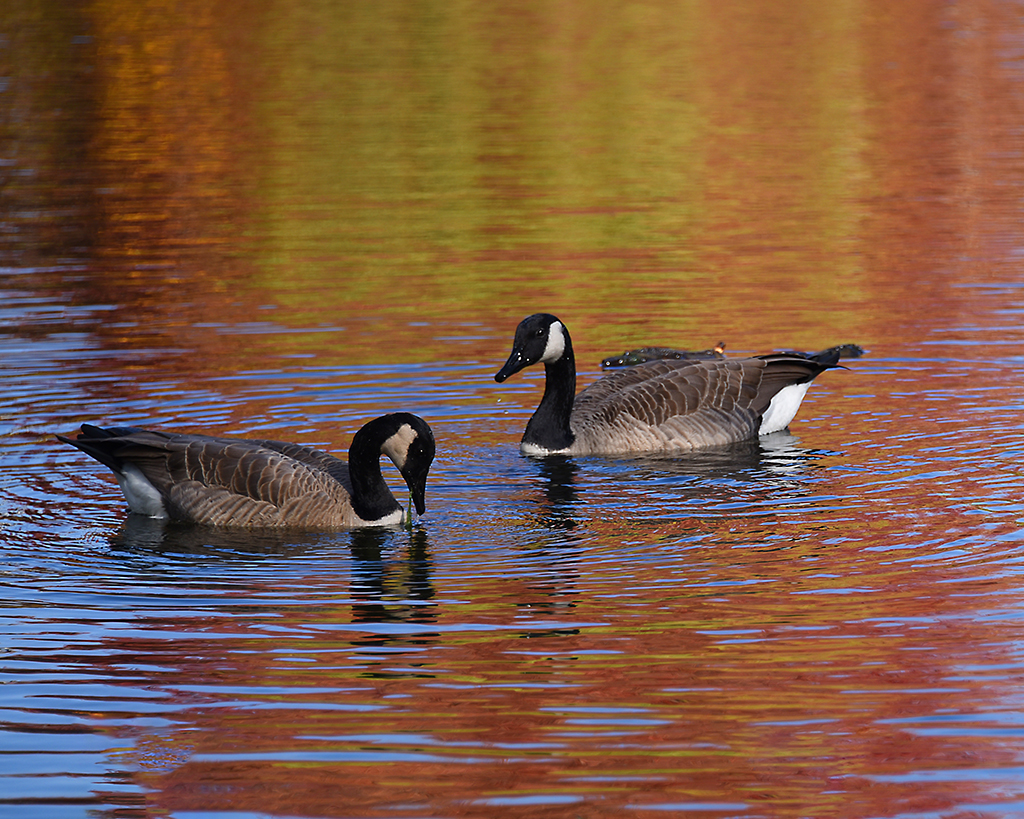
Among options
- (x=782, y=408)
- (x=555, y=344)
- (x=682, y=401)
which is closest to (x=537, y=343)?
(x=555, y=344)

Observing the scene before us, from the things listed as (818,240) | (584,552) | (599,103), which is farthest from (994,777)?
(599,103)

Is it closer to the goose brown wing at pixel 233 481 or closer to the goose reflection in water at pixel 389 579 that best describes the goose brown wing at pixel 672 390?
the goose reflection in water at pixel 389 579

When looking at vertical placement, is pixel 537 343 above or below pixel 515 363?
above

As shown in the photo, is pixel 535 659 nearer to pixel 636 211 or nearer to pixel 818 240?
pixel 818 240

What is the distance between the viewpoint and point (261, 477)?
1334 cm

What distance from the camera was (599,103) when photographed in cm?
4362

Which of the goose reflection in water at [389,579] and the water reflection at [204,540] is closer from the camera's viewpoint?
the goose reflection in water at [389,579]

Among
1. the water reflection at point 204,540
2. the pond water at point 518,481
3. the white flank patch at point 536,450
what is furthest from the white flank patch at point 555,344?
the water reflection at point 204,540

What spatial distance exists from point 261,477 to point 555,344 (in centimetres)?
439

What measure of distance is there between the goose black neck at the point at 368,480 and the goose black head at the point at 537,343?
3345mm

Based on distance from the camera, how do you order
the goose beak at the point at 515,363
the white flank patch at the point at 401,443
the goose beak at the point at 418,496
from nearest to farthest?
1. the white flank patch at the point at 401,443
2. the goose beak at the point at 418,496
3. the goose beak at the point at 515,363

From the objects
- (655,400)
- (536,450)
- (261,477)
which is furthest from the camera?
(655,400)

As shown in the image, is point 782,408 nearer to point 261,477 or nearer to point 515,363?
point 515,363

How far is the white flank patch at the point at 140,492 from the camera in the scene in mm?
13617
